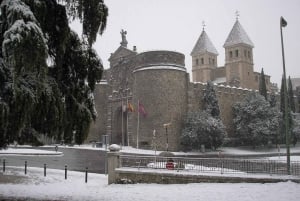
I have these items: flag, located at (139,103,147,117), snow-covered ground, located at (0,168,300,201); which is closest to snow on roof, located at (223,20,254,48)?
flag, located at (139,103,147,117)

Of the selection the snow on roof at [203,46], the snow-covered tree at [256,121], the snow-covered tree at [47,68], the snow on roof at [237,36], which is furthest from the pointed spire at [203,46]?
the snow-covered tree at [47,68]

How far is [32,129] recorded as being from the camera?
10672 mm

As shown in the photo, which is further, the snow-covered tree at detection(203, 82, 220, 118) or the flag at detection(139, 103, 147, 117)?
the snow-covered tree at detection(203, 82, 220, 118)

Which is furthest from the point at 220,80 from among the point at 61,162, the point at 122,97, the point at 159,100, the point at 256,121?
the point at 61,162

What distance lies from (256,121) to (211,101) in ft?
20.9

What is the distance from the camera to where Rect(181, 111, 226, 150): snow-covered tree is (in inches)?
1699

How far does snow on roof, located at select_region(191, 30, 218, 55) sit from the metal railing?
70.4 meters

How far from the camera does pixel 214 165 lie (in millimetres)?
16391

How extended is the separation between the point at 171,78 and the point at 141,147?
867cm

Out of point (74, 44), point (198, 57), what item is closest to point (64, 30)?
point (74, 44)

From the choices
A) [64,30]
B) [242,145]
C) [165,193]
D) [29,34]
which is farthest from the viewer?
[242,145]

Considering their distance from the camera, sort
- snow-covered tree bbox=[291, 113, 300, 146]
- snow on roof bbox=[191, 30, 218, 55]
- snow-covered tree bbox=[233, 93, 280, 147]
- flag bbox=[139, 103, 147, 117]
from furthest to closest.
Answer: snow on roof bbox=[191, 30, 218, 55] → snow-covered tree bbox=[291, 113, 300, 146] → snow-covered tree bbox=[233, 93, 280, 147] → flag bbox=[139, 103, 147, 117]

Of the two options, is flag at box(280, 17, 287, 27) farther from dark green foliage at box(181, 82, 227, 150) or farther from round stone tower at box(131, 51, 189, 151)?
round stone tower at box(131, 51, 189, 151)

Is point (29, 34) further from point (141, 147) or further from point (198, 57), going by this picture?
point (198, 57)
